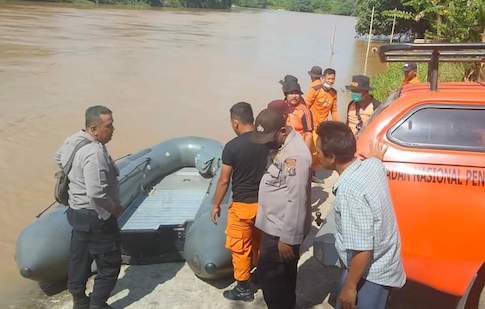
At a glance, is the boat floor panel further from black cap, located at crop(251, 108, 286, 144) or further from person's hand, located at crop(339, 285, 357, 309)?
person's hand, located at crop(339, 285, 357, 309)

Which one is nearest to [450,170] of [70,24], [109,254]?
[109,254]

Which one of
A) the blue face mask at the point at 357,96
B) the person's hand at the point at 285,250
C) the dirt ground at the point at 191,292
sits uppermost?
the blue face mask at the point at 357,96

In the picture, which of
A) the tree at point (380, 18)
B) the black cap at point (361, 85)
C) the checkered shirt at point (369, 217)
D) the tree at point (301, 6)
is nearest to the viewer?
the checkered shirt at point (369, 217)

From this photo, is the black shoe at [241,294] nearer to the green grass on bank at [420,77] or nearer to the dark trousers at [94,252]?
the dark trousers at [94,252]

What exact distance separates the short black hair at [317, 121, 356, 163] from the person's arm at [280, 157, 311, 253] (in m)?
0.79

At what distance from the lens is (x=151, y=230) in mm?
5086

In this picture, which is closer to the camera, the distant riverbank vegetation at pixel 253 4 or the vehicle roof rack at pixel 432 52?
the vehicle roof rack at pixel 432 52

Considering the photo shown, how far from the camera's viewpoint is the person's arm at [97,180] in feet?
11.9

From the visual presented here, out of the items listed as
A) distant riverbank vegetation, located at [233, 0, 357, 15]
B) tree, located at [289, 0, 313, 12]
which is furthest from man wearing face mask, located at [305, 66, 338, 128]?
tree, located at [289, 0, 313, 12]

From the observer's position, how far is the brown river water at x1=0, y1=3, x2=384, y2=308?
903cm

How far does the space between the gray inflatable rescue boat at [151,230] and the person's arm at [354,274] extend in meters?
2.04

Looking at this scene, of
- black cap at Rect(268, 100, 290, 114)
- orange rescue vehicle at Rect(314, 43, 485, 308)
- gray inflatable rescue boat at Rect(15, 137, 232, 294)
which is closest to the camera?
orange rescue vehicle at Rect(314, 43, 485, 308)

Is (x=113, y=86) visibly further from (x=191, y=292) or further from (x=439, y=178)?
(x=439, y=178)

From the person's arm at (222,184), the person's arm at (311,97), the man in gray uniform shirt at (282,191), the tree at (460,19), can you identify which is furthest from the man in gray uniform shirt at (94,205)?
the tree at (460,19)
